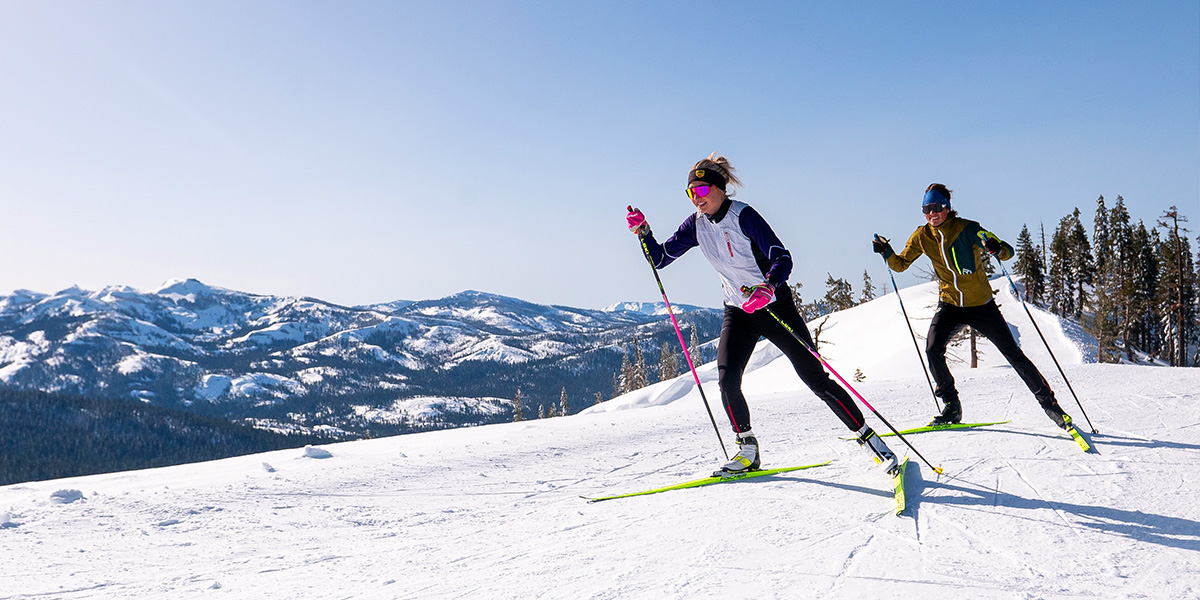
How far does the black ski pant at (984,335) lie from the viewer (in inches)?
224

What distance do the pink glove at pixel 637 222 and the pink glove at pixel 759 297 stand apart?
1510 millimetres

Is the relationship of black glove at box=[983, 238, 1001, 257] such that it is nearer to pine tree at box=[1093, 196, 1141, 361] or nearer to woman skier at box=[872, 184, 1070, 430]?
woman skier at box=[872, 184, 1070, 430]

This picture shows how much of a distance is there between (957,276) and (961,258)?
181mm

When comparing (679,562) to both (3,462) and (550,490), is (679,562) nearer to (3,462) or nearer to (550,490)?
(550,490)

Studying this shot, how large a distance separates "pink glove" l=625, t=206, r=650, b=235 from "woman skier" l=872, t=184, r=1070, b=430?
8.43 feet

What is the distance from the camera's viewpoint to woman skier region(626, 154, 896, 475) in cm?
445

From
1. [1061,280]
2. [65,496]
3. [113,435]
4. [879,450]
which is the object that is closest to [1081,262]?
[1061,280]

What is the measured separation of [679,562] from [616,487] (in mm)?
2166

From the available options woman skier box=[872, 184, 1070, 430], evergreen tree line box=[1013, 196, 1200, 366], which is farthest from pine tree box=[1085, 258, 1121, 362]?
woman skier box=[872, 184, 1070, 430]

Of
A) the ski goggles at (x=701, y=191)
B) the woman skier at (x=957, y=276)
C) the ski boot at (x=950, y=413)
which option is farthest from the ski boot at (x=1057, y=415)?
the ski goggles at (x=701, y=191)

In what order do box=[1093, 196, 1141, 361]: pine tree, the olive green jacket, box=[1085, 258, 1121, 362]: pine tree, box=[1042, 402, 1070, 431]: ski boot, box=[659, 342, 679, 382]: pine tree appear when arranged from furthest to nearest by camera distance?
box=[659, 342, 679, 382]: pine tree < box=[1093, 196, 1141, 361]: pine tree < box=[1085, 258, 1121, 362]: pine tree < the olive green jacket < box=[1042, 402, 1070, 431]: ski boot

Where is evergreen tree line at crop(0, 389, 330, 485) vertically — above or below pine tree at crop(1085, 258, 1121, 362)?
below

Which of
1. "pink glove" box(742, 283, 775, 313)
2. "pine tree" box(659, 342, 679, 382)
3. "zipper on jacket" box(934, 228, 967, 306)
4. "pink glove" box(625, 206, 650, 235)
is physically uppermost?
"pink glove" box(625, 206, 650, 235)

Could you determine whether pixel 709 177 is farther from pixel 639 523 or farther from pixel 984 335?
pixel 984 335
